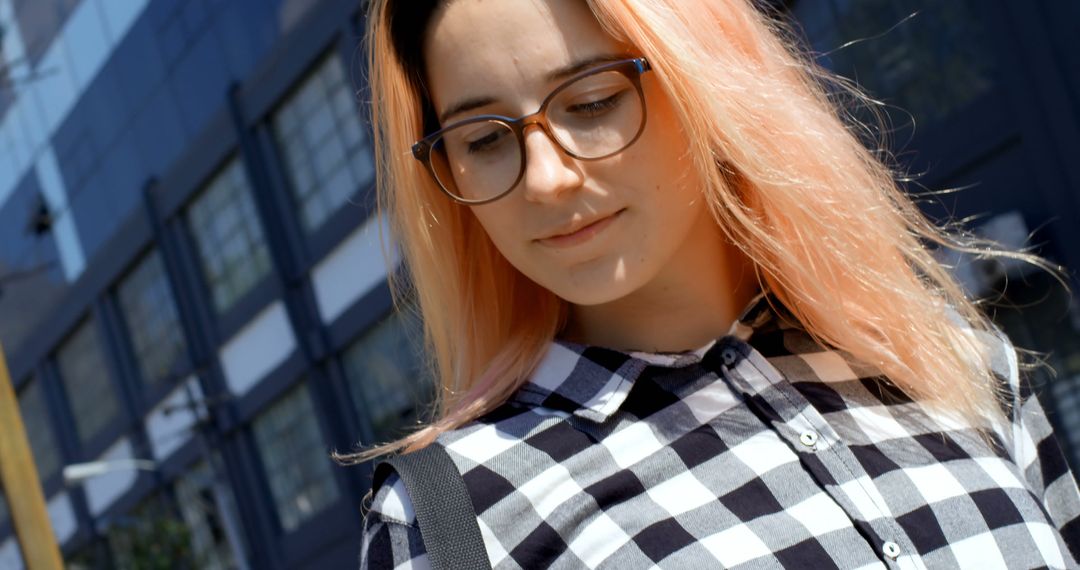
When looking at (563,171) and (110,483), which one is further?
(110,483)

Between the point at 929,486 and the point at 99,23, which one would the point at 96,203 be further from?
the point at 929,486

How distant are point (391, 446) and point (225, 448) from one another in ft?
65.8

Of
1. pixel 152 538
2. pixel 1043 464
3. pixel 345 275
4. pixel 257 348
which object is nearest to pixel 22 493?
pixel 1043 464

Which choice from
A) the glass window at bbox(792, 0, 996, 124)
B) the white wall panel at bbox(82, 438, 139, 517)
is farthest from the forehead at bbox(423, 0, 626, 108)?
the white wall panel at bbox(82, 438, 139, 517)

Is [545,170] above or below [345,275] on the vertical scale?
below

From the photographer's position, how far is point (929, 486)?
204cm

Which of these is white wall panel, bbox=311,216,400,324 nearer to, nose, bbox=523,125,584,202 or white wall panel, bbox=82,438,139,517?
white wall panel, bbox=82,438,139,517

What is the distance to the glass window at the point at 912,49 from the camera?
31.5 ft

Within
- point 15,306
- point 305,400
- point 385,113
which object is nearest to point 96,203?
point 15,306

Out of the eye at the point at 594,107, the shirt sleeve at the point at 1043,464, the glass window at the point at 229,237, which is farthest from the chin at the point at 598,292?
the glass window at the point at 229,237

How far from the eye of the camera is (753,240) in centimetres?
216

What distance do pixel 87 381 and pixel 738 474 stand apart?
25.9 m

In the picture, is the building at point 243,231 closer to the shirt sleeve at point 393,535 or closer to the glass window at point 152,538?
the glass window at point 152,538

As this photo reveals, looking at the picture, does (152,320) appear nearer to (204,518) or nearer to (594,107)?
(204,518)
